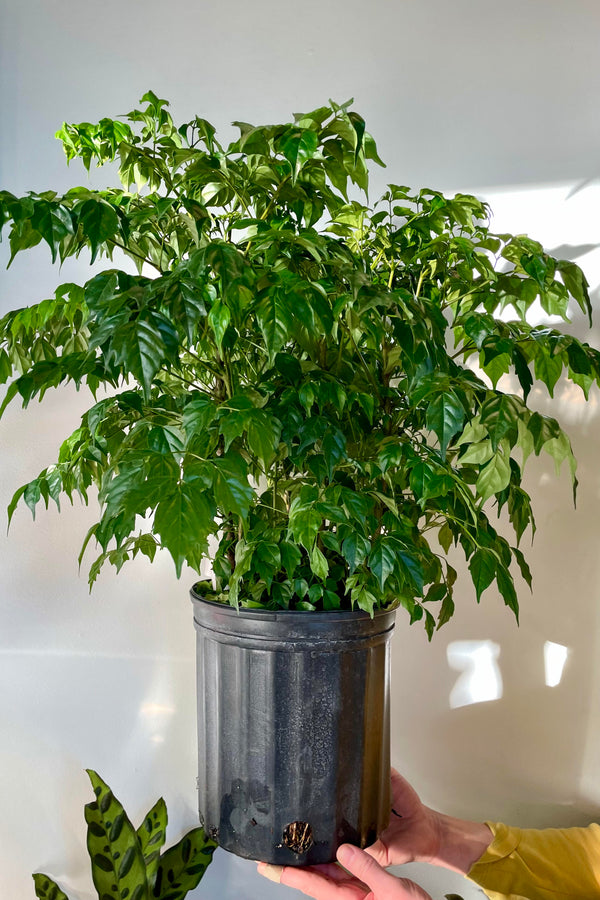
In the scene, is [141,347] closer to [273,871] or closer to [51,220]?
[51,220]

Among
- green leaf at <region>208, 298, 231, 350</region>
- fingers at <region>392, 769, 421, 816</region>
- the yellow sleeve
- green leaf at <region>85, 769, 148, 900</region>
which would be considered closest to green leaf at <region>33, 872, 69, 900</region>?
green leaf at <region>85, 769, 148, 900</region>

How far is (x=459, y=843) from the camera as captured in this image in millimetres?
1225

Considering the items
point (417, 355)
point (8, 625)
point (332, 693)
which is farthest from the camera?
point (8, 625)

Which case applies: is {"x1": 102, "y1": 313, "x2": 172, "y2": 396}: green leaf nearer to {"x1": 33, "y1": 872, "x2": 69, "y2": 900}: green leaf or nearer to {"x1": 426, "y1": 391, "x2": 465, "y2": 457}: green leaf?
{"x1": 426, "y1": 391, "x2": 465, "y2": 457}: green leaf

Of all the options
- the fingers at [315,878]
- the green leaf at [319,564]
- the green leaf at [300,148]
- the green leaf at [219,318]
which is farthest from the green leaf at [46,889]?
the green leaf at [300,148]

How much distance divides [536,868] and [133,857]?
0.67m

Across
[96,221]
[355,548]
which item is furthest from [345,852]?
[96,221]

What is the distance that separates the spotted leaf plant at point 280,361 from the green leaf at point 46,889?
0.71 meters

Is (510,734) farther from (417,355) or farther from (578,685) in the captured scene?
(417,355)

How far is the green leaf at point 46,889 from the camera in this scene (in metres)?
1.31

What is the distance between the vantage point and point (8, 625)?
1.40m

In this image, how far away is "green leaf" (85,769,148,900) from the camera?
1.23m

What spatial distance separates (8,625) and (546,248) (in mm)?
1239

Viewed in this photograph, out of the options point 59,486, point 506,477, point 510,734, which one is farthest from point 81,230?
point 510,734
